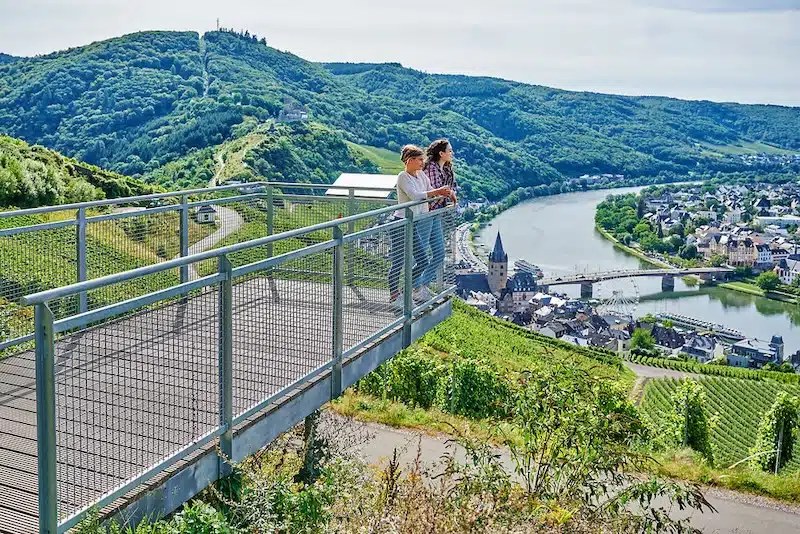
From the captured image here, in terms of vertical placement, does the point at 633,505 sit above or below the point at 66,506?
below

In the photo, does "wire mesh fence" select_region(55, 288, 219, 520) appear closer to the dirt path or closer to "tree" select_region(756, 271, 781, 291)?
the dirt path

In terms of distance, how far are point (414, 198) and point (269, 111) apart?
3912 inches

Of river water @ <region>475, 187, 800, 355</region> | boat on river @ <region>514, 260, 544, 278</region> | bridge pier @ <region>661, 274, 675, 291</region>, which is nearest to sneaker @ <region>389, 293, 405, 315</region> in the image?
river water @ <region>475, 187, 800, 355</region>

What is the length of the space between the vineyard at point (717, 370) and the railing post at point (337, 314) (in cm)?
5871

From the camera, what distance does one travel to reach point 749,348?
69.8 meters

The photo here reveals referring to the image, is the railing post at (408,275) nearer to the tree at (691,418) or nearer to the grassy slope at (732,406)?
the grassy slope at (732,406)

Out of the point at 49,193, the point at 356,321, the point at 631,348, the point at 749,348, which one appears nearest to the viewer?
the point at 356,321

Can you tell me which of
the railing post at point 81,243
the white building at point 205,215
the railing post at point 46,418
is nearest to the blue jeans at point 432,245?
the white building at point 205,215

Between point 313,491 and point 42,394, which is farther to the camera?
point 313,491

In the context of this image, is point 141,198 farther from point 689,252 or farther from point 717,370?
point 689,252

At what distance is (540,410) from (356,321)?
1569 millimetres

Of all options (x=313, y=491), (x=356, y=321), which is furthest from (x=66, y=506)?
(x=356, y=321)

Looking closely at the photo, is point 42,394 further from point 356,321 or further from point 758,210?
point 758,210

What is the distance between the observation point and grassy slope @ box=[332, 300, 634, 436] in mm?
8242
